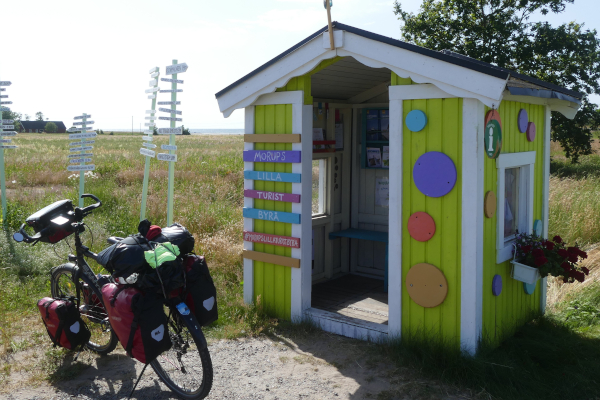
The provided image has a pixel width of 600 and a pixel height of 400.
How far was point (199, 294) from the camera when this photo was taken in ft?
13.7

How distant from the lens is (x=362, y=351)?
5070 mm

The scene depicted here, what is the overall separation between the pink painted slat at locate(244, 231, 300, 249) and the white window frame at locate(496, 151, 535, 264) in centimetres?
198

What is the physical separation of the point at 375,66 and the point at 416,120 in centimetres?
65

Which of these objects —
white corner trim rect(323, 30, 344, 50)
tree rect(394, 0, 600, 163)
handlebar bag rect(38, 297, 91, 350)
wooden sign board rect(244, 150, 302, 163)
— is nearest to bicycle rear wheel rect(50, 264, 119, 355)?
handlebar bag rect(38, 297, 91, 350)

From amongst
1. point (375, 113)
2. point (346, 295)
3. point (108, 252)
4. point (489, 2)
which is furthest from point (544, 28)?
point (108, 252)

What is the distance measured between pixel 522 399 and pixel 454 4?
2198 centimetres

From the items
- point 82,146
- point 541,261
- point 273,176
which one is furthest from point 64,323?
point 82,146

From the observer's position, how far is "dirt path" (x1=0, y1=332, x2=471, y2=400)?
4.32m

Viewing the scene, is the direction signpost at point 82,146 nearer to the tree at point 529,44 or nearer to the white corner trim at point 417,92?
the white corner trim at point 417,92

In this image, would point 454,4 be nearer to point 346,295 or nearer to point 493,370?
point 346,295

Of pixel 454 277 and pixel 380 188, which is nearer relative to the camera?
pixel 454 277

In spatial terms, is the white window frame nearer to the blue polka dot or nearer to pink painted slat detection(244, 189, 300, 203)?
the blue polka dot

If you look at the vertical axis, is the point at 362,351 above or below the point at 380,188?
below

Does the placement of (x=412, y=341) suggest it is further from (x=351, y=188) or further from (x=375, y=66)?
(x=351, y=188)
